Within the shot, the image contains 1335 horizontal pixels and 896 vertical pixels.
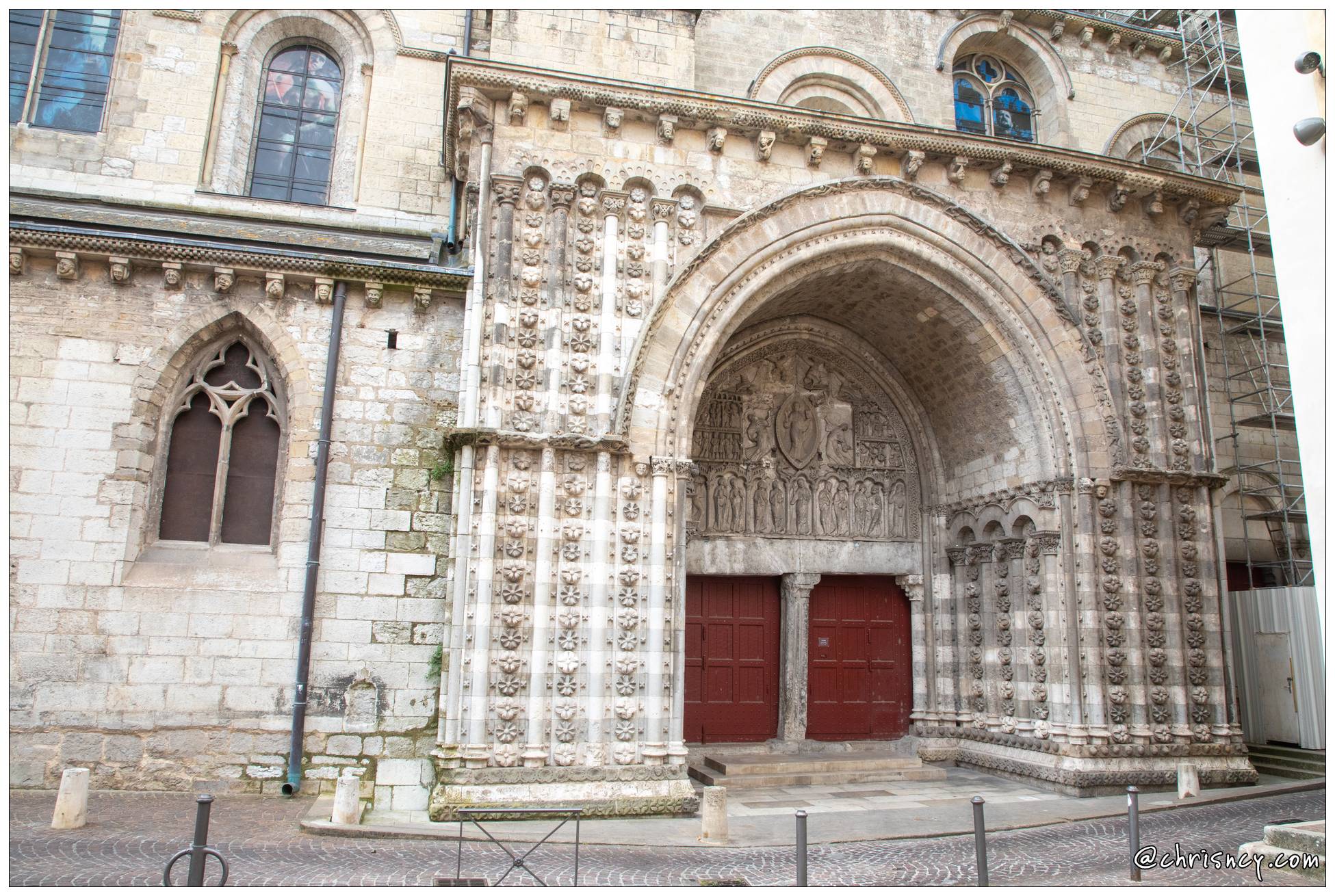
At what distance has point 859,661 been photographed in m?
12.1

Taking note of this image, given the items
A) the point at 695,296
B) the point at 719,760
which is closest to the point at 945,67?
the point at 695,296

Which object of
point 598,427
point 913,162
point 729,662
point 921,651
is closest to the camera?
point 598,427

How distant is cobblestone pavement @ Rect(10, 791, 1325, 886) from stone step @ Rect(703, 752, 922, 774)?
2.45 metres

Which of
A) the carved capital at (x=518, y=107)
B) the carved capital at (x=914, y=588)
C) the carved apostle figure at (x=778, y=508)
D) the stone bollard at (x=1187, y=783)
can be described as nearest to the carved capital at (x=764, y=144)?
the carved capital at (x=518, y=107)

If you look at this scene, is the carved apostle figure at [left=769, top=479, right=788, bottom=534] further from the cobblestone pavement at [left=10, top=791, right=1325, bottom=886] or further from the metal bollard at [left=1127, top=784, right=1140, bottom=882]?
the metal bollard at [left=1127, top=784, right=1140, bottom=882]

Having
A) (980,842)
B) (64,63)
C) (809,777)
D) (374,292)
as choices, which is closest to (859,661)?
(809,777)

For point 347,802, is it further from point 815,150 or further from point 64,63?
point 64,63

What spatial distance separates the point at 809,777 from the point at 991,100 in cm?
1098

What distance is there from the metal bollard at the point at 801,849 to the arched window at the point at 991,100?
1174cm

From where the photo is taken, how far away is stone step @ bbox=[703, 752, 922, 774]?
1022cm

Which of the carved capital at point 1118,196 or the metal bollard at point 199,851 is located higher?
the carved capital at point 1118,196

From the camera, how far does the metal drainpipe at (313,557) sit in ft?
29.6

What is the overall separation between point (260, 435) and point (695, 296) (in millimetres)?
5117

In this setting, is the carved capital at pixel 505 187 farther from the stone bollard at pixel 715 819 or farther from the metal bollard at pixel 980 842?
the metal bollard at pixel 980 842
